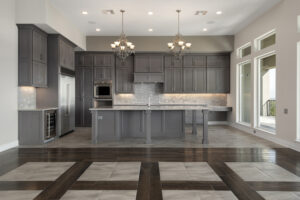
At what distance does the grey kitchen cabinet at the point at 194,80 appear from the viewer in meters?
9.35

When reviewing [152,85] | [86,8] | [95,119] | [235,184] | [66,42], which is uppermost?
[86,8]

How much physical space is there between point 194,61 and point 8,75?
6523 mm

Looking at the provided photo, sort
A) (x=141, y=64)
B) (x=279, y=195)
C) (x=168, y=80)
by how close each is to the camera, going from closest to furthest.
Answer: (x=279, y=195) → (x=141, y=64) → (x=168, y=80)

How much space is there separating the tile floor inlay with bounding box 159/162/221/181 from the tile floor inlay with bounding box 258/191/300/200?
663mm

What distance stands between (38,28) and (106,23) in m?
2.15

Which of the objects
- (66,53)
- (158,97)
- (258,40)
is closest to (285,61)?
(258,40)

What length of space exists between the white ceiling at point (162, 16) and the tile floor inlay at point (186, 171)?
12.8 ft

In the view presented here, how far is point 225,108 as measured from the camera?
9.18 meters

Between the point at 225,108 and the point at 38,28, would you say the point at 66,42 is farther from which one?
the point at 225,108

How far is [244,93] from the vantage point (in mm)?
8258

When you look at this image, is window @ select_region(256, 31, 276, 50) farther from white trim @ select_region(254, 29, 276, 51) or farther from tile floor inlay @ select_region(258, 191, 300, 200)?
tile floor inlay @ select_region(258, 191, 300, 200)

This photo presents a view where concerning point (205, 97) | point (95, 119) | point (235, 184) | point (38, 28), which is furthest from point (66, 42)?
point (235, 184)

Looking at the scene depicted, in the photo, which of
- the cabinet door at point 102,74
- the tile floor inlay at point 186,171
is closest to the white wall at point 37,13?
the cabinet door at point 102,74

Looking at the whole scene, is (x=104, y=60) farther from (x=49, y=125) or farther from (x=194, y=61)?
(x=49, y=125)
